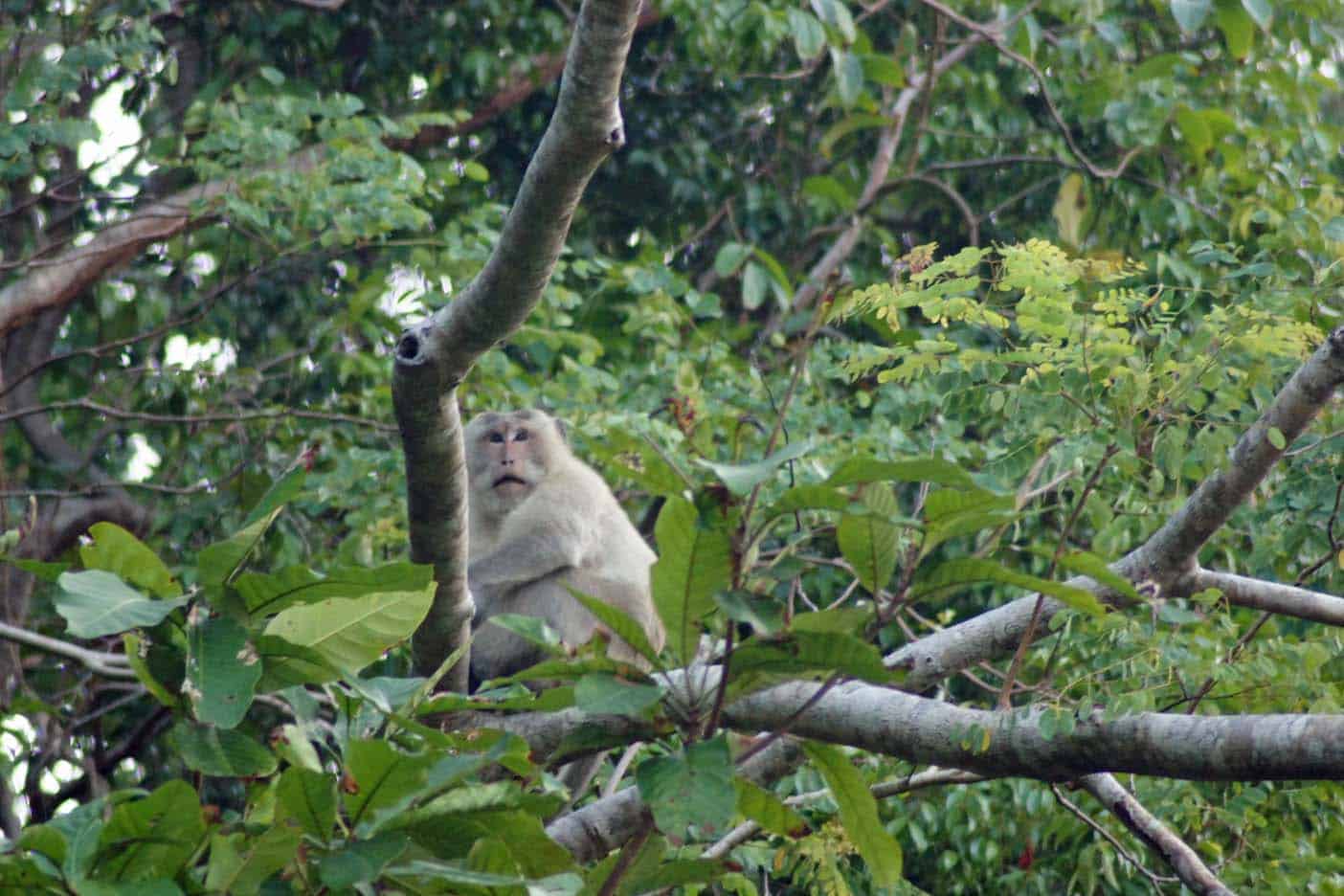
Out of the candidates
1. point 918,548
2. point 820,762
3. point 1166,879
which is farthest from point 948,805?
point 918,548

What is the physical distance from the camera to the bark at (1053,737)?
6.85ft

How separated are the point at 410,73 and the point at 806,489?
708 centimetres

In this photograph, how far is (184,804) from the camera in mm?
2096

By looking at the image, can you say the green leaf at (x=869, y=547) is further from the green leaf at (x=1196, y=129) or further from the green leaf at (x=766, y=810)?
Result: the green leaf at (x=1196, y=129)

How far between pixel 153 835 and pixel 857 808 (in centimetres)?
100

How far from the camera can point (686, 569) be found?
200 centimetres

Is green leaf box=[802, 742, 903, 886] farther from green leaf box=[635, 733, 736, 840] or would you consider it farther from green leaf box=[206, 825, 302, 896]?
green leaf box=[206, 825, 302, 896]

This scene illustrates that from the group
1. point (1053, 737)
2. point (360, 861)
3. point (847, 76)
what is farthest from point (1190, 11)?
point (360, 861)

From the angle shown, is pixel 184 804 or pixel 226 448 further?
pixel 226 448

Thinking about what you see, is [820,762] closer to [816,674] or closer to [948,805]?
[816,674]

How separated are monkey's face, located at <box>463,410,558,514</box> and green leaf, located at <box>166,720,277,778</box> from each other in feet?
11.7

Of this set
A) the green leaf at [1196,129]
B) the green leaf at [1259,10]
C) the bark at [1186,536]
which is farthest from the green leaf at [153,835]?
the green leaf at [1196,129]

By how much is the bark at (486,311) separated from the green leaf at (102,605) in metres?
0.84

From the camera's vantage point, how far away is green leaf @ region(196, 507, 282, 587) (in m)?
2.19
